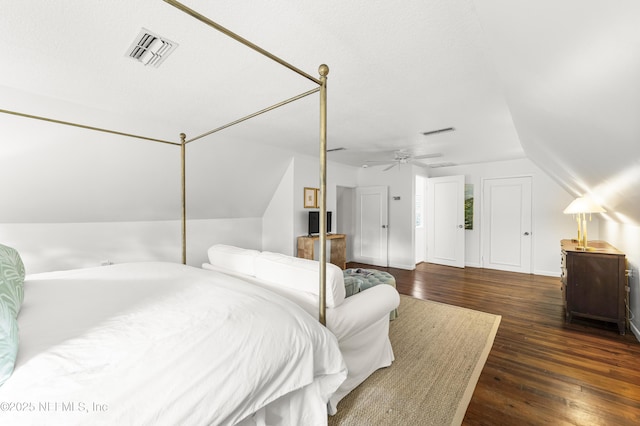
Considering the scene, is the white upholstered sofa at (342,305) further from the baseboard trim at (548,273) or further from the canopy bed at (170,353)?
the baseboard trim at (548,273)

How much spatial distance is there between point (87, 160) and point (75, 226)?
1084mm

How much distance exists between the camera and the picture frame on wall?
17.8 feet

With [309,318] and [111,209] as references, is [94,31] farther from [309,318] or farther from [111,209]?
[111,209]

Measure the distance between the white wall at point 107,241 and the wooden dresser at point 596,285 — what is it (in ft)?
16.7

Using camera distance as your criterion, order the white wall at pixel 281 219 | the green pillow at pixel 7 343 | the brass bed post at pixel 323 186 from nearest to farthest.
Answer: the green pillow at pixel 7 343
the brass bed post at pixel 323 186
the white wall at pixel 281 219

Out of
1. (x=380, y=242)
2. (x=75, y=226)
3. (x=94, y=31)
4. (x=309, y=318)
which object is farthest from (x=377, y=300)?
(x=380, y=242)

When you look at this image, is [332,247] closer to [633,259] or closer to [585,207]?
[585,207]

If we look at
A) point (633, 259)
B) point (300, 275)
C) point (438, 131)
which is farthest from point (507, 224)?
point (300, 275)

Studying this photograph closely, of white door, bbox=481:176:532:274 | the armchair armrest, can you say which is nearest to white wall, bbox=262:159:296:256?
the armchair armrest

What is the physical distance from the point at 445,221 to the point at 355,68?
5.36 metres

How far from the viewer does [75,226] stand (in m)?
3.64

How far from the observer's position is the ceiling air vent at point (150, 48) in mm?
1695

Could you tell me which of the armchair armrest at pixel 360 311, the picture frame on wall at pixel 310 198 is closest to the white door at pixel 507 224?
the picture frame on wall at pixel 310 198

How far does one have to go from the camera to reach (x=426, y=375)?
2.27 m
